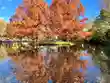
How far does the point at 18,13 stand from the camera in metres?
14.3

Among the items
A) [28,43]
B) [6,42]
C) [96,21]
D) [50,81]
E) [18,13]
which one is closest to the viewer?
[50,81]

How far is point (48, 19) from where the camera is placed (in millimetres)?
13641

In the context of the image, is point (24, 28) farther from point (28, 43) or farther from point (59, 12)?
point (59, 12)

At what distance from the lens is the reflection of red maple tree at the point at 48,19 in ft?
40.7

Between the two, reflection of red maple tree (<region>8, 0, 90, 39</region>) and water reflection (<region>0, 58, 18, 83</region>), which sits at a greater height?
reflection of red maple tree (<region>8, 0, 90, 39</region>)

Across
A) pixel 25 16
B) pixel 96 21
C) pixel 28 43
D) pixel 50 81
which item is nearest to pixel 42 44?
pixel 28 43

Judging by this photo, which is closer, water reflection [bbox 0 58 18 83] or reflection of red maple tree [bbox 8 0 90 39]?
water reflection [bbox 0 58 18 83]

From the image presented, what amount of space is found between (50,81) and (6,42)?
1259cm

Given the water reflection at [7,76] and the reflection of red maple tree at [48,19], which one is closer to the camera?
the water reflection at [7,76]

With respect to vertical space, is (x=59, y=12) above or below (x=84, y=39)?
above

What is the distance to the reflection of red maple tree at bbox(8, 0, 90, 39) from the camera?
12.4m

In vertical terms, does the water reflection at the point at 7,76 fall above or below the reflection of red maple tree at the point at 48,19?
below

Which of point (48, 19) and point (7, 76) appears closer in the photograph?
point (7, 76)

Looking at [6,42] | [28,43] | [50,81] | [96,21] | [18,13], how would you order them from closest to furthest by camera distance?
[50,81] < [96,21] < [28,43] < [18,13] < [6,42]
